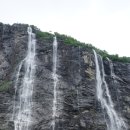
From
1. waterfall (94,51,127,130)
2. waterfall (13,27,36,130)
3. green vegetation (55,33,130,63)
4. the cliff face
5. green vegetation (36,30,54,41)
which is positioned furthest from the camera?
green vegetation (55,33,130,63)

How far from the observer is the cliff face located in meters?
29.0

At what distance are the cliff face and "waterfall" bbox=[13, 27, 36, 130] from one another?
1.28ft

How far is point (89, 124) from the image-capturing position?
29.3 m

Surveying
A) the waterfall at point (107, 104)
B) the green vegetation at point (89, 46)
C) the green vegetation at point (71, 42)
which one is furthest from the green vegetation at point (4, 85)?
the waterfall at point (107, 104)

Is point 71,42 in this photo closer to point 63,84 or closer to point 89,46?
point 89,46

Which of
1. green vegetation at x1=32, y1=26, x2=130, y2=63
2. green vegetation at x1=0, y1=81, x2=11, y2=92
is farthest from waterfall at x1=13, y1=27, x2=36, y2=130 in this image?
green vegetation at x1=32, y1=26, x2=130, y2=63

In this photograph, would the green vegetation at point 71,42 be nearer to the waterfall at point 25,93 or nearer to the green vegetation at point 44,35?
the green vegetation at point 44,35

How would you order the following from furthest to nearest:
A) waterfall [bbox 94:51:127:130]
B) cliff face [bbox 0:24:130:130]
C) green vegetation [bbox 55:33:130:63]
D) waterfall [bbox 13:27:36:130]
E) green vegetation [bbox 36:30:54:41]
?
green vegetation [bbox 55:33:130:63] < green vegetation [bbox 36:30:54:41] < waterfall [bbox 94:51:127:130] < cliff face [bbox 0:24:130:130] < waterfall [bbox 13:27:36:130]

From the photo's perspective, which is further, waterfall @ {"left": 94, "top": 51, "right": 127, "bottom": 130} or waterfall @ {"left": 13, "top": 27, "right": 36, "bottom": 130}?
waterfall @ {"left": 94, "top": 51, "right": 127, "bottom": 130}

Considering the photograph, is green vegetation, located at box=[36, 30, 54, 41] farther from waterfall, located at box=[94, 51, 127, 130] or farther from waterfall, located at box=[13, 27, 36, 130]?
waterfall, located at box=[94, 51, 127, 130]

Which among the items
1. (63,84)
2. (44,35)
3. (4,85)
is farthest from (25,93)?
(44,35)

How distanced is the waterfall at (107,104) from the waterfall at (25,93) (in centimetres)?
636

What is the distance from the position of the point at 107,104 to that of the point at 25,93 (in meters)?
7.63

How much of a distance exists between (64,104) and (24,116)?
364 cm
